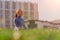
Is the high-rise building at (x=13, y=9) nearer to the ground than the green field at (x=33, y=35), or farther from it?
nearer to the ground

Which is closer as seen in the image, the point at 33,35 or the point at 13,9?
the point at 33,35

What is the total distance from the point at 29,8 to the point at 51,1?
0.94 metres

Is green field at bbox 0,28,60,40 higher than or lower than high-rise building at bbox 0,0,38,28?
higher

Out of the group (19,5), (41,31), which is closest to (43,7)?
(19,5)

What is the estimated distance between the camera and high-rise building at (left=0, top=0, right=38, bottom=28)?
848cm

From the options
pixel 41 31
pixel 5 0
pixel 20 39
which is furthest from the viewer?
pixel 5 0

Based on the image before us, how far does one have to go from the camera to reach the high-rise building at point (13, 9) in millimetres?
8482

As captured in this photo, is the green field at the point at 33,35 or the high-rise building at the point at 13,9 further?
the high-rise building at the point at 13,9

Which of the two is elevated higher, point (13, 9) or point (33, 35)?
point (33, 35)

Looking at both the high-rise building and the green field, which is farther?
the high-rise building

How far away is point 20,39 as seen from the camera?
1472 millimetres

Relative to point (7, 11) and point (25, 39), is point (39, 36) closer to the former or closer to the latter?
point (25, 39)

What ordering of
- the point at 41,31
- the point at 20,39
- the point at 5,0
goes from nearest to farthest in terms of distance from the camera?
the point at 20,39 → the point at 41,31 → the point at 5,0

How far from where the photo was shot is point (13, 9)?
8562 mm
